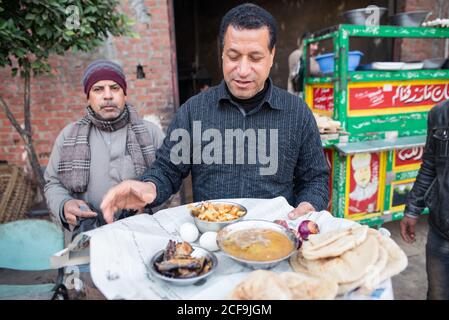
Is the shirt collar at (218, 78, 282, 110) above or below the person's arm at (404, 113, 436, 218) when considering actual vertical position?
above

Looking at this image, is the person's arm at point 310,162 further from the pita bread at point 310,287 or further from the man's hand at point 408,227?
the pita bread at point 310,287

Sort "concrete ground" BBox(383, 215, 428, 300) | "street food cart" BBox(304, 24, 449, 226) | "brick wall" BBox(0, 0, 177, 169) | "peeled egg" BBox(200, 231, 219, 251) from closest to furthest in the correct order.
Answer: "peeled egg" BBox(200, 231, 219, 251)
"concrete ground" BBox(383, 215, 428, 300)
"street food cart" BBox(304, 24, 449, 226)
"brick wall" BBox(0, 0, 177, 169)

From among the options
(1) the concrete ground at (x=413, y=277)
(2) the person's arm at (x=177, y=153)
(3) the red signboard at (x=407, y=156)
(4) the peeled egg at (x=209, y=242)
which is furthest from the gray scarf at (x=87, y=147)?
(3) the red signboard at (x=407, y=156)

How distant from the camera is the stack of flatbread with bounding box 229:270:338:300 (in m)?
1.03

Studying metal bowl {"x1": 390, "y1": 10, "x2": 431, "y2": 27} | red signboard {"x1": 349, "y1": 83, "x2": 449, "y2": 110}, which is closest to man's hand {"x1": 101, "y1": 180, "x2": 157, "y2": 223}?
red signboard {"x1": 349, "y1": 83, "x2": 449, "y2": 110}

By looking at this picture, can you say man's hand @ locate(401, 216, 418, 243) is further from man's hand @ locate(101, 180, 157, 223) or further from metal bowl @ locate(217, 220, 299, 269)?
man's hand @ locate(101, 180, 157, 223)

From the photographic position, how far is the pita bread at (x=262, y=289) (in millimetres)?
1021

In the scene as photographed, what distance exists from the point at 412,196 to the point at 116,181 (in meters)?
2.15

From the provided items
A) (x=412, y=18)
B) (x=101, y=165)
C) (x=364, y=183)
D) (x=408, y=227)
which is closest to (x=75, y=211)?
(x=101, y=165)

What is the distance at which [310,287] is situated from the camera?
3.49ft

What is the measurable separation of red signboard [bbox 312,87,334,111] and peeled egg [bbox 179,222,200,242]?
2.74 m

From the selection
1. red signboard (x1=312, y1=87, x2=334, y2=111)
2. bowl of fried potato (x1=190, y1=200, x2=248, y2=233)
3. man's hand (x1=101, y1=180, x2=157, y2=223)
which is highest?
red signboard (x1=312, y1=87, x2=334, y2=111)

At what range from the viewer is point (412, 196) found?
239 cm

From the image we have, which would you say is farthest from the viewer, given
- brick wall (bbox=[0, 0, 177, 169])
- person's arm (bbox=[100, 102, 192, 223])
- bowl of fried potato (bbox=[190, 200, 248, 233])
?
brick wall (bbox=[0, 0, 177, 169])
